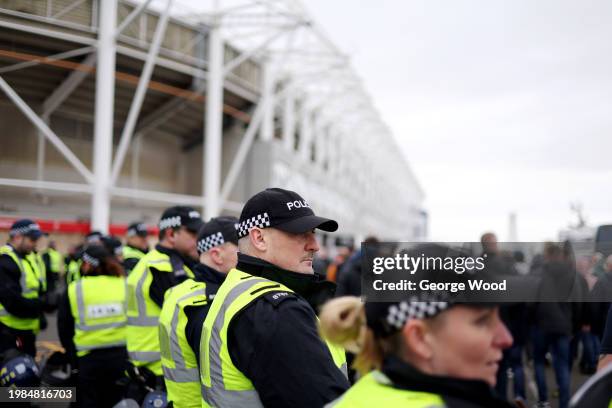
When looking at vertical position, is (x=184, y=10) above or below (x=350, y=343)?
above

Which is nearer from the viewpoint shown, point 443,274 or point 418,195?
point 443,274

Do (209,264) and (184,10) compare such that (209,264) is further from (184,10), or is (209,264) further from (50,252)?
(184,10)

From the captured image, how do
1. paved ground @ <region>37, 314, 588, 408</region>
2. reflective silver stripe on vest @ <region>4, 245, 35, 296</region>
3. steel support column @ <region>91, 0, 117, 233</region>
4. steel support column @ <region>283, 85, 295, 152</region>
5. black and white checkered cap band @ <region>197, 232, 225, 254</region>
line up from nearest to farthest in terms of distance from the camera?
1. black and white checkered cap band @ <region>197, 232, 225, 254</region>
2. reflective silver stripe on vest @ <region>4, 245, 35, 296</region>
3. paved ground @ <region>37, 314, 588, 408</region>
4. steel support column @ <region>91, 0, 117, 233</region>
5. steel support column @ <region>283, 85, 295, 152</region>

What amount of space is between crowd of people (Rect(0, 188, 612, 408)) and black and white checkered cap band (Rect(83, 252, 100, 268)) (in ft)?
0.05

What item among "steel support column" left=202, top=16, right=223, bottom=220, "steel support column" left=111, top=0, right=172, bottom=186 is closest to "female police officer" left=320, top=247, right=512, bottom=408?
"steel support column" left=111, top=0, right=172, bottom=186

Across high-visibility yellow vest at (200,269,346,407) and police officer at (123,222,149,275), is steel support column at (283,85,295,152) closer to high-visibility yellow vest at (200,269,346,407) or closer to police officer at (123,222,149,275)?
police officer at (123,222,149,275)

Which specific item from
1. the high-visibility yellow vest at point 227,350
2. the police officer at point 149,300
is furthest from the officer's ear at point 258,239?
the police officer at point 149,300

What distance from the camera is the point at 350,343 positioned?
1.45 metres

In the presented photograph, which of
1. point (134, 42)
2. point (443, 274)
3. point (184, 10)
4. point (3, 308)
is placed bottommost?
point (3, 308)

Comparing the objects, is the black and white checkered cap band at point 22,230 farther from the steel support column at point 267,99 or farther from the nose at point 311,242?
the steel support column at point 267,99

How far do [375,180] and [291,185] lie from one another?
31.0 m

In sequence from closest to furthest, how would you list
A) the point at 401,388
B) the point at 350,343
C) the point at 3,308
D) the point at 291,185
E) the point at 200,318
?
1. the point at 401,388
2. the point at 350,343
3. the point at 200,318
4. the point at 3,308
5. the point at 291,185

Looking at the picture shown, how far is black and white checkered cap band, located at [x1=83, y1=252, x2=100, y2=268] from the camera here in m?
4.59

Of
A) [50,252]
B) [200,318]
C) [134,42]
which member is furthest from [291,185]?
[200,318]
